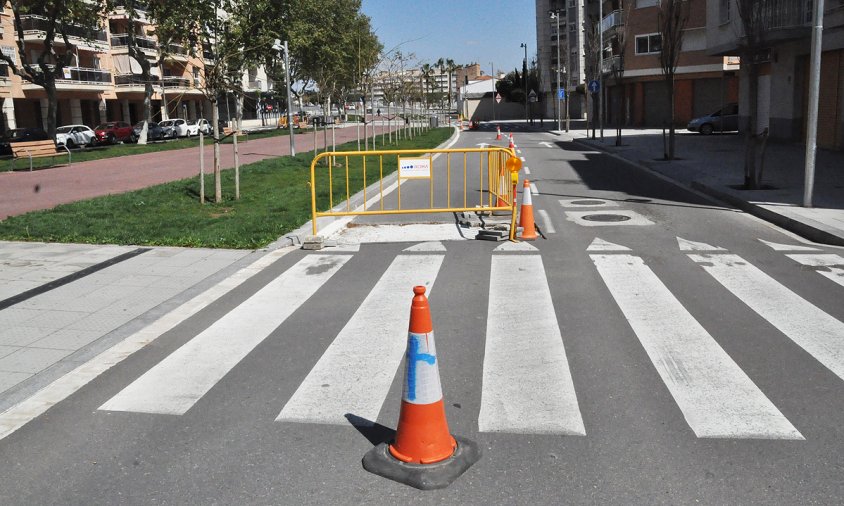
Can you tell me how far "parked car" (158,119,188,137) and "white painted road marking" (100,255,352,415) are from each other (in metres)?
45.7

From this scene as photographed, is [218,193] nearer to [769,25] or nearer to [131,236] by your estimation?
[131,236]

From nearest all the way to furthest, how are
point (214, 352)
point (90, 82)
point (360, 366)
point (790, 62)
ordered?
point (360, 366)
point (214, 352)
point (790, 62)
point (90, 82)

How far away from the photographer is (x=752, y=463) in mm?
4145

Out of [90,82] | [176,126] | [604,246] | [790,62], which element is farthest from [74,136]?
[604,246]

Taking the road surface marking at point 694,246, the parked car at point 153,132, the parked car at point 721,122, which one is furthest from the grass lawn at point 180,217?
the parked car at point 153,132

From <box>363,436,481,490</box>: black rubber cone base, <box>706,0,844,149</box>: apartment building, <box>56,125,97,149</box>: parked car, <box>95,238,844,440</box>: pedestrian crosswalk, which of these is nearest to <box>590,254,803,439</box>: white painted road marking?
<box>95,238,844,440</box>: pedestrian crosswalk

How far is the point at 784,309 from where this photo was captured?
23.3 feet

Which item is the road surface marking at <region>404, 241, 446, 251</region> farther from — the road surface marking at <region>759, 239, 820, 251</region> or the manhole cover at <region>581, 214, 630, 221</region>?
the road surface marking at <region>759, 239, 820, 251</region>

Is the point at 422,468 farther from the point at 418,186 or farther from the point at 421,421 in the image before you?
the point at 418,186

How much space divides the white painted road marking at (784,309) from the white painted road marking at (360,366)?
314cm

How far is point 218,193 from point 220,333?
8.21 m

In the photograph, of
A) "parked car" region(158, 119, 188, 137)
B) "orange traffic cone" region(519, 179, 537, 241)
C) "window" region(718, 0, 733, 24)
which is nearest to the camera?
"orange traffic cone" region(519, 179, 537, 241)

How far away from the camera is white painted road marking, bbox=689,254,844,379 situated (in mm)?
5961

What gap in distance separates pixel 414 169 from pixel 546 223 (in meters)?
2.27
